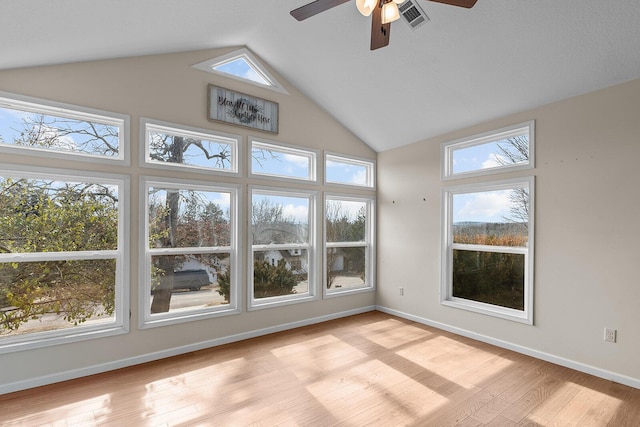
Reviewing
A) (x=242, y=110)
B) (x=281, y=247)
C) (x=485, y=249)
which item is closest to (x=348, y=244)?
(x=281, y=247)

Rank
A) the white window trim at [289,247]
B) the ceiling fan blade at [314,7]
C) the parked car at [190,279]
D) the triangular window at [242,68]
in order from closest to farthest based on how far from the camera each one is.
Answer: the ceiling fan blade at [314,7], the parked car at [190,279], the triangular window at [242,68], the white window trim at [289,247]

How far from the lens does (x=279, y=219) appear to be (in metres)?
4.20

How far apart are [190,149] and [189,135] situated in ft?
0.50

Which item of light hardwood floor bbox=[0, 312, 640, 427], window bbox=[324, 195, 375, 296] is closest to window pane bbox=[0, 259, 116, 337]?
light hardwood floor bbox=[0, 312, 640, 427]

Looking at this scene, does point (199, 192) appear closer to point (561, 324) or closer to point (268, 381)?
point (268, 381)

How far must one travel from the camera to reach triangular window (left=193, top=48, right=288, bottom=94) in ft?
11.9

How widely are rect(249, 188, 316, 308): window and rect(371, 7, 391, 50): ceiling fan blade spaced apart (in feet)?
7.23

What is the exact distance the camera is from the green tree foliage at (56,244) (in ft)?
8.86

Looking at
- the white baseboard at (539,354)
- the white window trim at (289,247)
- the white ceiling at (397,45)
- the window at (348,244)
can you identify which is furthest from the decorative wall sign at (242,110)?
the white baseboard at (539,354)

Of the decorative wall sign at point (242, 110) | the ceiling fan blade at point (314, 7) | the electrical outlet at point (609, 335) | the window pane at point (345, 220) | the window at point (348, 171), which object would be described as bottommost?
the electrical outlet at point (609, 335)

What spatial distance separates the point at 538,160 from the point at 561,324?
165cm

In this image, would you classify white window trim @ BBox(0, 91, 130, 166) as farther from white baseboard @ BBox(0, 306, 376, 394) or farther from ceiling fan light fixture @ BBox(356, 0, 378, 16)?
ceiling fan light fixture @ BBox(356, 0, 378, 16)

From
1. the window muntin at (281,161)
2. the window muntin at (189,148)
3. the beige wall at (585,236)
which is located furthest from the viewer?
the window muntin at (281,161)

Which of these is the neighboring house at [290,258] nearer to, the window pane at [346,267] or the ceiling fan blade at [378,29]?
the window pane at [346,267]
